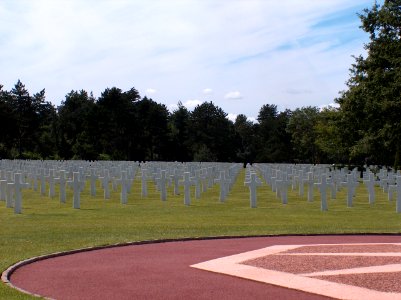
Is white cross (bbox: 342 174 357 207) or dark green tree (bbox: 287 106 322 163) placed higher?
dark green tree (bbox: 287 106 322 163)

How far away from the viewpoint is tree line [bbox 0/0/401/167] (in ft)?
116

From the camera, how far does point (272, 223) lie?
50.0 ft

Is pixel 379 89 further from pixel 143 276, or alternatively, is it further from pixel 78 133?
pixel 78 133

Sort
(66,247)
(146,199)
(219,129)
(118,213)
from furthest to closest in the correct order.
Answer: (219,129) → (146,199) → (118,213) → (66,247)

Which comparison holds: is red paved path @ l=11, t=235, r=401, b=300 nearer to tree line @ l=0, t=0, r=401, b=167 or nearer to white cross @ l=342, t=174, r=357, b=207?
white cross @ l=342, t=174, r=357, b=207

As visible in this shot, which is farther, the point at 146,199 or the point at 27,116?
the point at 27,116

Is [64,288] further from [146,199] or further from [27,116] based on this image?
[27,116]

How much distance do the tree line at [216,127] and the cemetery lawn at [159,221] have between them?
45.1 feet

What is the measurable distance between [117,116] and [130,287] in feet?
286

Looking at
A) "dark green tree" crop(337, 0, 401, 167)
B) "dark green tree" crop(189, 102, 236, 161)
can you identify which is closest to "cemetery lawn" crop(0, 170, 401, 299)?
"dark green tree" crop(337, 0, 401, 167)

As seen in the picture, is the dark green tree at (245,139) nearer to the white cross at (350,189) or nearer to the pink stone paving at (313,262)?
the white cross at (350,189)

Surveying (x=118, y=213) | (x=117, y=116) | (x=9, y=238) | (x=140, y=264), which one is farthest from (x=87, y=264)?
(x=117, y=116)

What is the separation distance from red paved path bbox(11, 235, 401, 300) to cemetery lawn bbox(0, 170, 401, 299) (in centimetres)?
62

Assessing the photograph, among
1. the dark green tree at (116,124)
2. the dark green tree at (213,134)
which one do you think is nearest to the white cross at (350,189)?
the dark green tree at (116,124)
